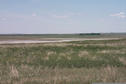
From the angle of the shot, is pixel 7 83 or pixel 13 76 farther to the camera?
pixel 13 76

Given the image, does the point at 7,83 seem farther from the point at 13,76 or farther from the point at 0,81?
the point at 13,76

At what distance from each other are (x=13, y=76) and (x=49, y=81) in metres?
2.46

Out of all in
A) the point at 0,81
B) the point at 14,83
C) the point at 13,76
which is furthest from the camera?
the point at 13,76

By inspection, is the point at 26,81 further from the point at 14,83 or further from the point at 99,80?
the point at 99,80

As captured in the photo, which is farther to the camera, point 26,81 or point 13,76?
point 13,76

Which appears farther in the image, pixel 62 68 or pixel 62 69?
pixel 62 68

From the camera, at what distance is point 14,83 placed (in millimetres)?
7684

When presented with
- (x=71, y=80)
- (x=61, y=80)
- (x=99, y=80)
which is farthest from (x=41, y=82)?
(x=99, y=80)

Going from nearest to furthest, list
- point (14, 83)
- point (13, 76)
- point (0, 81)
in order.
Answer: point (14, 83) → point (0, 81) → point (13, 76)

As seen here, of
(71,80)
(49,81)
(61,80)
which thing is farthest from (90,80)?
(49,81)

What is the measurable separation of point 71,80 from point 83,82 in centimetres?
68

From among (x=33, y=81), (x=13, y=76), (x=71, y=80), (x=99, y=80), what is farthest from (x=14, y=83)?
(x=99, y=80)

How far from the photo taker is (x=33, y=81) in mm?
7969

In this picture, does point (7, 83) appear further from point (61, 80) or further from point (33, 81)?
point (61, 80)
